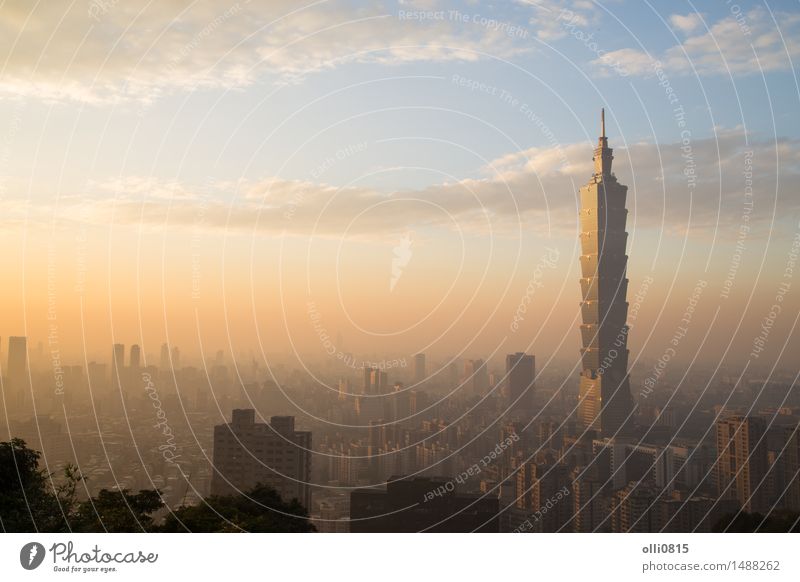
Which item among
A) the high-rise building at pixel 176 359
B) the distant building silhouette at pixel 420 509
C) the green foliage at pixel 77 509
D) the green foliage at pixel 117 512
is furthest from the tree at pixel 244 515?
the high-rise building at pixel 176 359

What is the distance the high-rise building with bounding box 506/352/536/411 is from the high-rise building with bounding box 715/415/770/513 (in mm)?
4468

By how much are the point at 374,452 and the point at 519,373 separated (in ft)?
17.4

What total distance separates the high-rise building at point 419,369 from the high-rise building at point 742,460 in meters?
6.39

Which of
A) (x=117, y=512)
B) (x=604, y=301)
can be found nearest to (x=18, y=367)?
(x=117, y=512)

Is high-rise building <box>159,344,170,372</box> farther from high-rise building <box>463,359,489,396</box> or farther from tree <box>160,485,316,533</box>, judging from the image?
high-rise building <box>463,359,489,396</box>

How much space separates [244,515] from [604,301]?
2478cm

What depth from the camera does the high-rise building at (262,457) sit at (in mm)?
12055

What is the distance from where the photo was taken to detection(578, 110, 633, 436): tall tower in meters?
22.7

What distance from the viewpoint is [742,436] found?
14.9 metres

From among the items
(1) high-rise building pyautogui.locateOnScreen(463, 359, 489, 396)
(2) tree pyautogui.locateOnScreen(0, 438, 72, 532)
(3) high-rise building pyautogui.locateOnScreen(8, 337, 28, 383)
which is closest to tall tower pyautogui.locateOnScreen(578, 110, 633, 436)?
(1) high-rise building pyautogui.locateOnScreen(463, 359, 489, 396)

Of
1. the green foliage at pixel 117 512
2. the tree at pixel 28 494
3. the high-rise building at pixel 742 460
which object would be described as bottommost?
the high-rise building at pixel 742 460

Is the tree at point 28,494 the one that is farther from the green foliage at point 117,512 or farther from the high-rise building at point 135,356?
the high-rise building at point 135,356

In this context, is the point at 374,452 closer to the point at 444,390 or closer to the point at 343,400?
the point at 343,400
